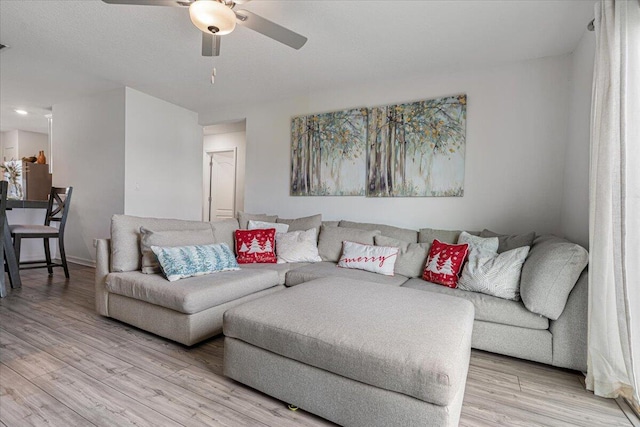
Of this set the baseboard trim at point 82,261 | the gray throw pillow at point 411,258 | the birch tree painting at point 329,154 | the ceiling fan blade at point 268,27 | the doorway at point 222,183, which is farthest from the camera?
the doorway at point 222,183

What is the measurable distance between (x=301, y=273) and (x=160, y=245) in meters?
1.16

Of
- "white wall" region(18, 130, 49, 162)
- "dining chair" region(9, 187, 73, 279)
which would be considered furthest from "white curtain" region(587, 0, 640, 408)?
"white wall" region(18, 130, 49, 162)

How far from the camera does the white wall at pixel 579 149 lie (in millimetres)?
2256

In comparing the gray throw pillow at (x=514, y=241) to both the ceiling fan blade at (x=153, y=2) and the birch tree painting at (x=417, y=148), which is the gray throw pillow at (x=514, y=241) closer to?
the birch tree painting at (x=417, y=148)

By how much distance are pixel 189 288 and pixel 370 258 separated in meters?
1.53

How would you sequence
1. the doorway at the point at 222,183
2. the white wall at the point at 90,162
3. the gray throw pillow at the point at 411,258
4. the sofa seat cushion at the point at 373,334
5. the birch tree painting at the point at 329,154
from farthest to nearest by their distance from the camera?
the doorway at the point at 222,183 < the white wall at the point at 90,162 < the birch tree painting at the point at 329,154 < the gray throw pillow at the point at 411,258 < the sofa seat cushion at the point at 373,334

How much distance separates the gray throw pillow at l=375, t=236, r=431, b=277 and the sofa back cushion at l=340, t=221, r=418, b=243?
0.16 meters

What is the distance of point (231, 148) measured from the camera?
20.4 ft

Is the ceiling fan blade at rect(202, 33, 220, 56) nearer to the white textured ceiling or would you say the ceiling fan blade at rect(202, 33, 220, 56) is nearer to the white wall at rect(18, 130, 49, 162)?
the white textured ceiling

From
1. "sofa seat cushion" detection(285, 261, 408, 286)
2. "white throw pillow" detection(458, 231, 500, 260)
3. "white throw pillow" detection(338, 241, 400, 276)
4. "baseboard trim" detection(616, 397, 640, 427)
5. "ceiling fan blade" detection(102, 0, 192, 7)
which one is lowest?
"baseboard trim" detection(616, 397, 640, 427)

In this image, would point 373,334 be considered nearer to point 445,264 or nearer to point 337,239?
point 445,264

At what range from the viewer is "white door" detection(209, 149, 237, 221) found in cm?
622

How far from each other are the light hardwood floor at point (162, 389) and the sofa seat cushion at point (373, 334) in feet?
0.98

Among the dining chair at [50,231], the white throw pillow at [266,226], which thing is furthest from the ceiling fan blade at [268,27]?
the dining chair at [50,231]
